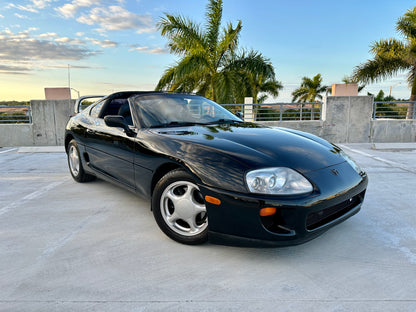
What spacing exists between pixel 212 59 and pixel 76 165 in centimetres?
1078

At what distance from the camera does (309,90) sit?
3139cm

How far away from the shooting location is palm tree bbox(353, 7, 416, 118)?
15.0 metres

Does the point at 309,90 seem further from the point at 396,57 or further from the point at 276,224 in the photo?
the point at 276,224

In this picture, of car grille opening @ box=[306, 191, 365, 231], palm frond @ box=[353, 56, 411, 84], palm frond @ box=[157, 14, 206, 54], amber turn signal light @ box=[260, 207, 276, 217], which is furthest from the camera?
palm frond @ box=[353, 56, 411, 84]

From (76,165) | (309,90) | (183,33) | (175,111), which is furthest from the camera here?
(309,90)

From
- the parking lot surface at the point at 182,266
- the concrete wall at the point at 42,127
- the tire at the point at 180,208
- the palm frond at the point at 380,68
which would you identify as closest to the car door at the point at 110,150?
the parking lot surface at the point at 182,266

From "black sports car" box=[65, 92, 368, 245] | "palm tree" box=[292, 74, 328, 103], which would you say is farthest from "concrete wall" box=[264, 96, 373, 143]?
"palm tree" box=[292, 74, 328, 103]

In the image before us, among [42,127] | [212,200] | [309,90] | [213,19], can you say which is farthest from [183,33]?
[309,90]

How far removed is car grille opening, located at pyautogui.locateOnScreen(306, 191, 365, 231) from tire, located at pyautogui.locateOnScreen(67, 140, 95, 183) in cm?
325

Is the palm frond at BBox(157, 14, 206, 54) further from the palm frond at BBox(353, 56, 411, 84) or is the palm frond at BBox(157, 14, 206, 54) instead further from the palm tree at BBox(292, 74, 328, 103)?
the palm tree at BBox(292, 74, 328, 103)

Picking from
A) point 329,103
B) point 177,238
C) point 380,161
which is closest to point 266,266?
point 177,238

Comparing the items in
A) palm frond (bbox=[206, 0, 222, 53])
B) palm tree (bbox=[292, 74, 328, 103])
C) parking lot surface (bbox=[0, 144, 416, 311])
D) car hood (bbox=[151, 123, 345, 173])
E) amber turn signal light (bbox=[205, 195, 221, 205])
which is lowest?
parking lot surface (bbox=[0, 144, 416, 311])

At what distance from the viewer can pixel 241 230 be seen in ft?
6.79

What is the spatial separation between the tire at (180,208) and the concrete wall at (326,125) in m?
7.65
